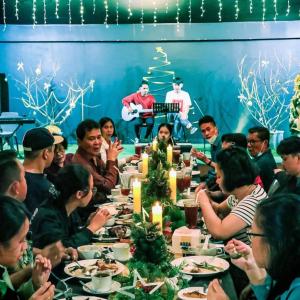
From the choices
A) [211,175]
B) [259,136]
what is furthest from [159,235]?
[211,175]

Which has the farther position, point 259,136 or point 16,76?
point 16,76

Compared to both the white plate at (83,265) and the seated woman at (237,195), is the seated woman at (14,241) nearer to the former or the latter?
the white plate at (83,265)

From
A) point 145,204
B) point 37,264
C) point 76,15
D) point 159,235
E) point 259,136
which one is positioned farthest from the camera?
point 76,15

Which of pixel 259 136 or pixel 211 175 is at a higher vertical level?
pixel 259 136

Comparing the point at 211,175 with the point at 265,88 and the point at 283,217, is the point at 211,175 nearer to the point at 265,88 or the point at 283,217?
the point at 283,217

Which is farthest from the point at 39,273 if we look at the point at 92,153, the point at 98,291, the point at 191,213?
the point at 92,153

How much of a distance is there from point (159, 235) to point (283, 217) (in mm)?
577

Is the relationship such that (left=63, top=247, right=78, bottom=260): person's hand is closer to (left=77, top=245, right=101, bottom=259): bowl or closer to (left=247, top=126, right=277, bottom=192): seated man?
(left=77, top=245, right=101, bottom=259): bowl

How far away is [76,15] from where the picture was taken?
13.0 metres

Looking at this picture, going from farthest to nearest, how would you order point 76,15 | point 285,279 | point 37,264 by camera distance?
point 76,15 → point 37,264 → point 285,279

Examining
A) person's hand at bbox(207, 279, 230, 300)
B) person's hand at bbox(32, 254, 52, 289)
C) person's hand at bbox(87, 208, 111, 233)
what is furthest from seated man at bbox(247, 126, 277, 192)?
person's hand at bbox(32, 254, 52, 289)

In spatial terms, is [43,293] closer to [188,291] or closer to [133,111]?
[188,291]

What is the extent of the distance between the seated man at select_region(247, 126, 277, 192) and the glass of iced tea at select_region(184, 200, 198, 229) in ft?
5.80

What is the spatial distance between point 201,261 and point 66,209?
0.78 m
